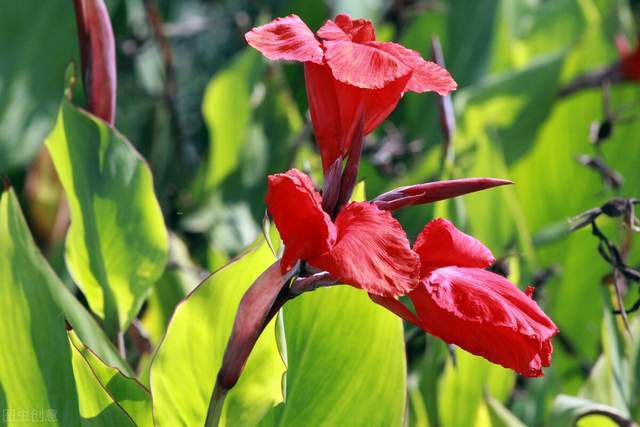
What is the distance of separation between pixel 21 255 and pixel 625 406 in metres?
0.55

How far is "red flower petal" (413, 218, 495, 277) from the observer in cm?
49

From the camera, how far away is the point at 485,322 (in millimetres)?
463

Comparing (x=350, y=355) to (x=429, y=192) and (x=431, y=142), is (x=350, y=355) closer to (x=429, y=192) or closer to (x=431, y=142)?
(x=429, y=192)

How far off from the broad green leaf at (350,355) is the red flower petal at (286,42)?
23 cm

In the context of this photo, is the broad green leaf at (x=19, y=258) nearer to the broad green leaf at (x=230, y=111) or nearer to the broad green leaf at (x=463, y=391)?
the broad green leaf at (x=463, y=391)

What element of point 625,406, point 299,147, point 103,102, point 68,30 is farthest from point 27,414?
point 68,30

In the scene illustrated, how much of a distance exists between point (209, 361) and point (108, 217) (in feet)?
0.57

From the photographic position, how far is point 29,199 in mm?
1295

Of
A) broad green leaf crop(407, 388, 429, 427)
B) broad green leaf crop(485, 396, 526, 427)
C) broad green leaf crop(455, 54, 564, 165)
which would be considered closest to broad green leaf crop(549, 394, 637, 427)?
broad green leaf crop(485, 396, 526, 427)

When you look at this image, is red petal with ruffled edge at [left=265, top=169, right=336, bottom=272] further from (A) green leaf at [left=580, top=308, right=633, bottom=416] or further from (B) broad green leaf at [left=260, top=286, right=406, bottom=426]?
(A) green leaf at [left=580, top=308, right=633, bottom=416]

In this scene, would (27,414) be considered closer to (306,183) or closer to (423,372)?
Answer: (306,183)

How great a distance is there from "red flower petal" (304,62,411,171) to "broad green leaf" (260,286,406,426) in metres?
0.19

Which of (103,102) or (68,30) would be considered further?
(68,30)

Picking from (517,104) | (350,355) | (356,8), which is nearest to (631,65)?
(517,104)
